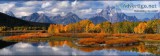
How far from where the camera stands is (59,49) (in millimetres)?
48094

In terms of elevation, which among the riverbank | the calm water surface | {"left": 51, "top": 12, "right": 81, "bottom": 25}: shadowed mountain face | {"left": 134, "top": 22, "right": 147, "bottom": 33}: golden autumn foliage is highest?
{"left": 51, "top": 12, "right": 81, "bottom": 25}: shadowed mountain face

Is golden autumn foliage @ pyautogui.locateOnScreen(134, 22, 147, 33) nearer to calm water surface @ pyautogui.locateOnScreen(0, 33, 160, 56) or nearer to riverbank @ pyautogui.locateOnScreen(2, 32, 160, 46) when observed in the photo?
riverbank @ pyautogui.locateOnScreen(2, 32, 160, 46)

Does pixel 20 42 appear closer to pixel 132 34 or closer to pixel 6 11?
pixel 6 11

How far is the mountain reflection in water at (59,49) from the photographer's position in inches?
1833

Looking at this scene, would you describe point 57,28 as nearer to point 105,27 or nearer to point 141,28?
point 105,27

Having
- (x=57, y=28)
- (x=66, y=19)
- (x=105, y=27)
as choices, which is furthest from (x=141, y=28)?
(x=57, y=28)

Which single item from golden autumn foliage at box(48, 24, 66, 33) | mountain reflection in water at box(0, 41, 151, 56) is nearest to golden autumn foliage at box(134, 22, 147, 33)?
mountain reflection in water at box(0, 41, 151, 56)

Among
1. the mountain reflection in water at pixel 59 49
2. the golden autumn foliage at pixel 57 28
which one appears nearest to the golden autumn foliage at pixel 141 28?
the mountain reflection in water at pixel 59 49

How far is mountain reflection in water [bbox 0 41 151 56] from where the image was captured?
46562 mm

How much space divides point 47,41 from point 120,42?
319 inches

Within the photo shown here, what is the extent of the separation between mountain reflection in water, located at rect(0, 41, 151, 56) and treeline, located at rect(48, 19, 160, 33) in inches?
61.8

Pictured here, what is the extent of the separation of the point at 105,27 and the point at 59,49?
602cm

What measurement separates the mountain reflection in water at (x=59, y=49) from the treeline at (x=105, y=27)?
157cm

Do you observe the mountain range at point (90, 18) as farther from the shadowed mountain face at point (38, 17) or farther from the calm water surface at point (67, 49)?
the calm water surface at point (67, 49)
